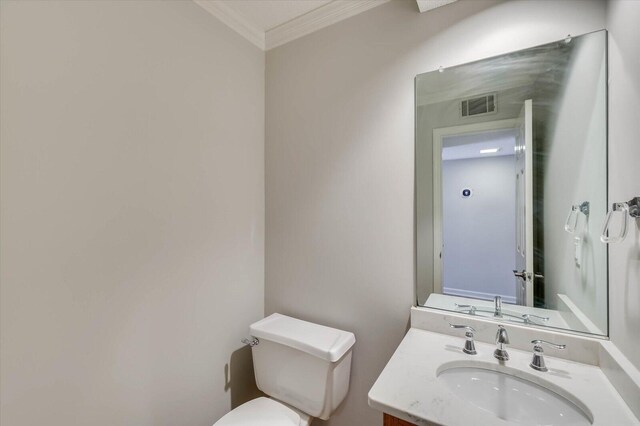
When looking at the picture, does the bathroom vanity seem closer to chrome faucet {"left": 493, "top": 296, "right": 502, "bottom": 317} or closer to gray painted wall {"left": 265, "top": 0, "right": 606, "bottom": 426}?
chrome faucet {"left": 493, "top": 296, "right": 502, "bottom": 317}

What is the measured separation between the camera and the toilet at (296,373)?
1224mm

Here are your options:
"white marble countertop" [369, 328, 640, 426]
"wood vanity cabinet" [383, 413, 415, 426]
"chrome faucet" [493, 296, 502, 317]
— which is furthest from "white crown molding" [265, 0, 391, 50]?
"wood vanity cabinet" [383, 413, 415, 426]

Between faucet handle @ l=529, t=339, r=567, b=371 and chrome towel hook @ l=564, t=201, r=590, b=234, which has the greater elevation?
chrome towel hook @ l=564, t=201, r=590, b=234

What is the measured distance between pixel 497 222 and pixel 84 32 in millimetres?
1658

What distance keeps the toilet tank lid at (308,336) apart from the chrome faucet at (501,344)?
59 cm

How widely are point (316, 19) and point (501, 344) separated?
1.72 metres

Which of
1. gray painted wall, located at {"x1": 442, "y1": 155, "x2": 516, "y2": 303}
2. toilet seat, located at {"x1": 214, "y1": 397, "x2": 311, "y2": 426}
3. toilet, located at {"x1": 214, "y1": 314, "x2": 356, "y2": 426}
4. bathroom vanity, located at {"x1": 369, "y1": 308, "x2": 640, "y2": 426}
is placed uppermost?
gray painted wall, located at {"x1": 442, "y1": 155, "x2": 516, "y2": 303}

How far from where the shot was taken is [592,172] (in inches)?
38.2

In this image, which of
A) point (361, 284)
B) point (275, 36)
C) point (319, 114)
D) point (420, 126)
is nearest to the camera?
point (420, 126)

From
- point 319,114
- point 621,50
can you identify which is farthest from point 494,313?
point 319,114

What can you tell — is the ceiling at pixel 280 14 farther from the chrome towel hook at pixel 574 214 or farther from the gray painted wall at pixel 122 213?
the chrome towel hook at pixel 574 214

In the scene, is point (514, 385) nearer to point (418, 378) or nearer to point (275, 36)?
point (418, 378)

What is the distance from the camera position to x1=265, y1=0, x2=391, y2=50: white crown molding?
1399mm

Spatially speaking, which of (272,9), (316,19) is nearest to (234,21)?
(272,9)
